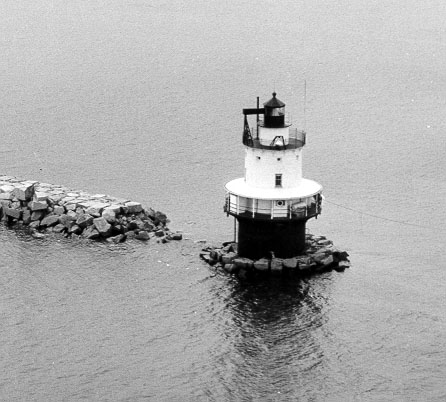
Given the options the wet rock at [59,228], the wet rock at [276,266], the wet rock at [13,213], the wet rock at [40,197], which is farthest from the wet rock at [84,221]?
the wet rock at [276,266]

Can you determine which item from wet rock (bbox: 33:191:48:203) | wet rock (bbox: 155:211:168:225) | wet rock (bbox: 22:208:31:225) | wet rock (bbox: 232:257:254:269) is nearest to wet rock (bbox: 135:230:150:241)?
wet rock (bbox: 155:211:168:225)

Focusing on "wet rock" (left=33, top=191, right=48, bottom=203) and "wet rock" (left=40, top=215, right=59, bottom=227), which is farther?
"wet rock" (left=33, top=191, right=48, bottom=203)

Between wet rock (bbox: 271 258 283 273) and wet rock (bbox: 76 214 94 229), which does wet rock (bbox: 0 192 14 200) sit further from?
wet rock (bbox: 271 258 283 273)

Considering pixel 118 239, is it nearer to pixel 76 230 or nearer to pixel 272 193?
pixel 76 230

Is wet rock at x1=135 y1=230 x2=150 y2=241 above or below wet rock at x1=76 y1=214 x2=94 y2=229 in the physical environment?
below

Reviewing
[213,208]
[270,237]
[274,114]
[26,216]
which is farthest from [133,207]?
[274,114]
